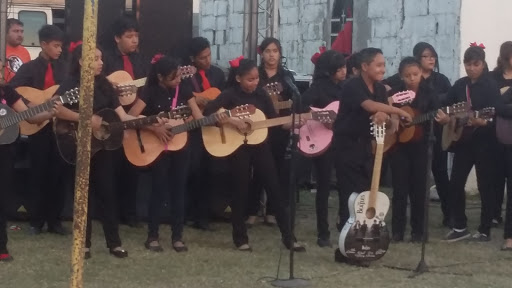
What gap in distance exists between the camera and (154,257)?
822 cm

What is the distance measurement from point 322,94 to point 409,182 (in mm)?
1161

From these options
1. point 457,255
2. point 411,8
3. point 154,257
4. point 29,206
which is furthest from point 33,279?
point 411,8

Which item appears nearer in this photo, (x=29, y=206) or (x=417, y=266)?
(x=417, y=266)

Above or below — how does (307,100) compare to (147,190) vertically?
above

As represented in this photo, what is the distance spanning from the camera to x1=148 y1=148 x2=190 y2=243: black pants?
834cm

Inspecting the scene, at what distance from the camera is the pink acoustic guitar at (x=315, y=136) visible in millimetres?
8906

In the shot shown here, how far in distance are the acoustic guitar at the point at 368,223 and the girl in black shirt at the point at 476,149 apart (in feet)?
5.03

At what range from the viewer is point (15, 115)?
302 inches

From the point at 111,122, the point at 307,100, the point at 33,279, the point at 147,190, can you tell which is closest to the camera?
the point at 33,279

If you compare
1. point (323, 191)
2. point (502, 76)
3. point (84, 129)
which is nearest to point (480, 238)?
point (502, 76)

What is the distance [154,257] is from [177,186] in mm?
635

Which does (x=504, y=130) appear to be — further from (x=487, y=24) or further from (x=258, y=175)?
(x=487, y=24)

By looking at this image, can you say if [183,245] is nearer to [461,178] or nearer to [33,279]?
[33,279]

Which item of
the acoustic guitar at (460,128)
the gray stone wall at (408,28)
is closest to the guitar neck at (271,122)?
the acoustic guitar at (460,128)
